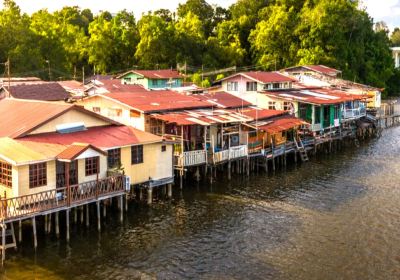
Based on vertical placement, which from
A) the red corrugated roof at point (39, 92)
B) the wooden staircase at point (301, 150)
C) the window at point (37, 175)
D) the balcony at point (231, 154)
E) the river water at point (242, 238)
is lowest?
the river water at point (242, 238)

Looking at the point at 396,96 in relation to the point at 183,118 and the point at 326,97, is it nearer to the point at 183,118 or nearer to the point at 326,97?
the point at 326,97

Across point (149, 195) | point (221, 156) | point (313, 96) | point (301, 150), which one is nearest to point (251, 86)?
point (313, 96)

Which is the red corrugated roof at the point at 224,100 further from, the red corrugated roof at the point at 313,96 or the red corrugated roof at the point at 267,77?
the red corrugated roof at the point at 267,77

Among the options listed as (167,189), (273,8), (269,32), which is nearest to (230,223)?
(167,189)

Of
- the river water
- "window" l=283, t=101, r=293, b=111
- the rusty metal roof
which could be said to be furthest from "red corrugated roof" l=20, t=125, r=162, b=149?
the rusty metal roof

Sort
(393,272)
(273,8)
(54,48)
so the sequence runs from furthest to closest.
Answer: (273,8) < (54,48) < (393,272)

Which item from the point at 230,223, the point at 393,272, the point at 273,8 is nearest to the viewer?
the point at 393,272

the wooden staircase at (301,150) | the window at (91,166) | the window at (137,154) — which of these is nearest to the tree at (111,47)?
the wooden staircase at (301,150)
